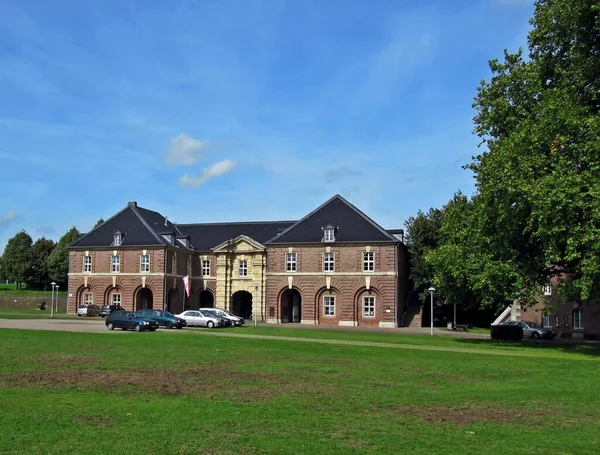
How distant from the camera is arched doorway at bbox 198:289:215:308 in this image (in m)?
75.0

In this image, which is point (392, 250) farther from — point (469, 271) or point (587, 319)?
point (469, 271)

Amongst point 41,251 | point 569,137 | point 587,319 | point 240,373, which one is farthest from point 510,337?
point 41,251

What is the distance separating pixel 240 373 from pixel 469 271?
1953 centimetres

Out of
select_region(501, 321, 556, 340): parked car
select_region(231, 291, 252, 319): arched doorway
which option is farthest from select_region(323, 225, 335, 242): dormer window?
select_region(501, 321, 556, 340): parked car

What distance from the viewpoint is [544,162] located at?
96.9ft

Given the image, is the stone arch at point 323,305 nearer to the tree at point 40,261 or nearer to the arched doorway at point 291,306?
the arched doorway at point 291,306

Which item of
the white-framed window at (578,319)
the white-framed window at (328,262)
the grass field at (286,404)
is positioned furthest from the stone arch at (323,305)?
the grass field at (286,404)

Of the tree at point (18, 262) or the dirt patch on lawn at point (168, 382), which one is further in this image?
the tree at point (18, 262)

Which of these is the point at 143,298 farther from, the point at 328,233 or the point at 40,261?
the point at 40,261

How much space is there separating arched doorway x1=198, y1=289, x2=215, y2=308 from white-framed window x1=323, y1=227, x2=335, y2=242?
19.5m

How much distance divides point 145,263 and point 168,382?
54938 millimetres

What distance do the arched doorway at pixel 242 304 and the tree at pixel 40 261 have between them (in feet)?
146

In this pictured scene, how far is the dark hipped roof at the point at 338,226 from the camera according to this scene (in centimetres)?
6100

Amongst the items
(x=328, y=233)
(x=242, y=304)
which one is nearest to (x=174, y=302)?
(x=242, y=304)
